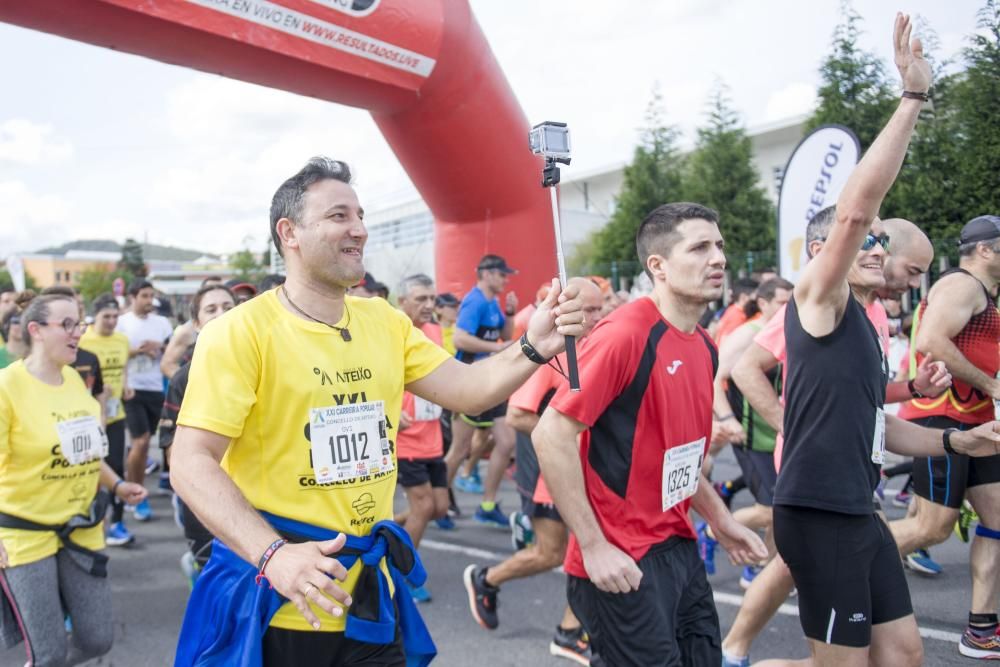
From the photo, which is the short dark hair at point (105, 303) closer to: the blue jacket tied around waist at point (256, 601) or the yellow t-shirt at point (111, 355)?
the yellow t-shirt at point (111, 355)

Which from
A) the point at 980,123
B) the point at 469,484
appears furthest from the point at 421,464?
the point at 980,123

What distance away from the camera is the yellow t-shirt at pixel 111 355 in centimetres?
697

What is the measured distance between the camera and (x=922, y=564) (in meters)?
4.81

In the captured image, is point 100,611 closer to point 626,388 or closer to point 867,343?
point 626,388

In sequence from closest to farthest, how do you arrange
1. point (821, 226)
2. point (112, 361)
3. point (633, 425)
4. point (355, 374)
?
point (355, 374)
point (633, 425)
point (821, 226)
point (112, 361)

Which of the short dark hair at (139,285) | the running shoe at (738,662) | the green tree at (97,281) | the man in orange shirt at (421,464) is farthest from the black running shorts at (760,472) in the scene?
the green tree at (97,281)

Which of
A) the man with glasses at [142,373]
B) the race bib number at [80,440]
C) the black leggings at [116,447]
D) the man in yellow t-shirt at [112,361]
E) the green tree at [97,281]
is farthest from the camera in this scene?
the green tree at [97,281]

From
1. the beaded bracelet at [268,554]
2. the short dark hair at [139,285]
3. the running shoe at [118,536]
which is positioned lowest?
the running shoe at [118,536]

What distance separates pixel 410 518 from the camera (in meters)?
5.05

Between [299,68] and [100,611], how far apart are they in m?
4.34

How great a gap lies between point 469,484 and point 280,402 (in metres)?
5.79

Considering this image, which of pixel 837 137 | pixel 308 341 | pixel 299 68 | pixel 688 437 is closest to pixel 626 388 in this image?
Answer: pixel 688 437

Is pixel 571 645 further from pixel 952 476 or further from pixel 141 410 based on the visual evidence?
pixel 141 410

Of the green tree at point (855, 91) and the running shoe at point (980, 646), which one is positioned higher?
the green tree at point (855, 91)
